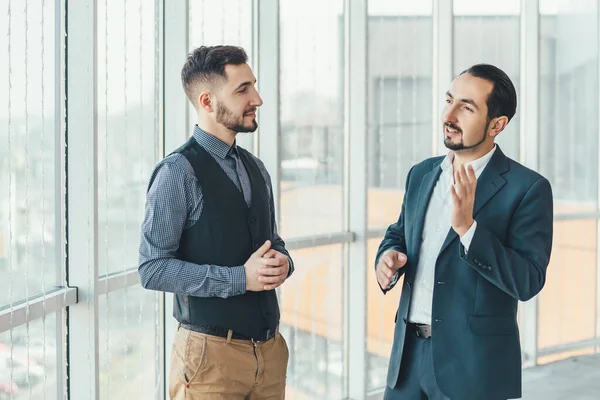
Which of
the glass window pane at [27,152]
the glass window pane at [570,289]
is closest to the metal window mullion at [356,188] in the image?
the glass window pane at [570,289]

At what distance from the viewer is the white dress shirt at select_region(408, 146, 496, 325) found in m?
2.36

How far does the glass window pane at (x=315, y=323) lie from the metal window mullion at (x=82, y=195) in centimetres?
144

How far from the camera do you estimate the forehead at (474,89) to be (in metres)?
2.34

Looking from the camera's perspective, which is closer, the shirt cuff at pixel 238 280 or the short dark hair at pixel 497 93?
the shirt cuff at pixel 238 280

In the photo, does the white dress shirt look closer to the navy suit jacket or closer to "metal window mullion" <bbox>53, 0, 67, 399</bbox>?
the navy suit jacket

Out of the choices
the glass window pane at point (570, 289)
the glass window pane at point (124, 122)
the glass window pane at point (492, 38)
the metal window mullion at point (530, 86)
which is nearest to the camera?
the glass window pane at point (124, 122)

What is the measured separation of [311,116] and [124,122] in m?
1.37

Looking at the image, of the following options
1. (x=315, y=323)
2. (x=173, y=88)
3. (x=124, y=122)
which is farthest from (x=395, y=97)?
(x=124, y=122)

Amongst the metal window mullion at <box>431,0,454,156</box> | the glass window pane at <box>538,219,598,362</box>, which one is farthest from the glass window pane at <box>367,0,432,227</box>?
the glass window pane at <box>538,219,598,362</box>

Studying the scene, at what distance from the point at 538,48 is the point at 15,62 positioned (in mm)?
3821

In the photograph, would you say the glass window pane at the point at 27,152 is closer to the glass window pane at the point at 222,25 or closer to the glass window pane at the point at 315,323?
the glass window pane at the point at 222,25

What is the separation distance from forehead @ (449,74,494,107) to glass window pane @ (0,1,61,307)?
1289 millimetres

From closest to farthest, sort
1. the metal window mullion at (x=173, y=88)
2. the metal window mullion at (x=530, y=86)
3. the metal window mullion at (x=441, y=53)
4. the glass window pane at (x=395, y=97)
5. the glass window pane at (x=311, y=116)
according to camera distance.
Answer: the metal window mullion at (x=173, y=88) < the glass window pane at (x=311, y=116) < the glass window pane at (x=395, y=97) < the metal window mullion at (x=441, y=53) < the metal window mullion at (x=530, y=86)

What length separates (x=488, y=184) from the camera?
2307 mm
